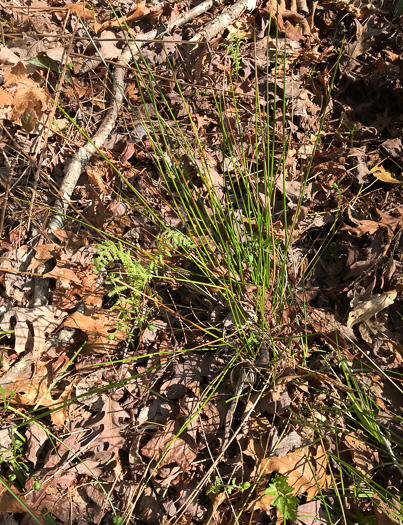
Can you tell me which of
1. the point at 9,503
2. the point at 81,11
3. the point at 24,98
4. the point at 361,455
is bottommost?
the point at 361,455

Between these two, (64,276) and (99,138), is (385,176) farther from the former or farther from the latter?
(64,276)

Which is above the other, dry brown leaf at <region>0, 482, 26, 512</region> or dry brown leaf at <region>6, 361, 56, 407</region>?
dry brown leaf at <region>6, 361, 56, 407</region>

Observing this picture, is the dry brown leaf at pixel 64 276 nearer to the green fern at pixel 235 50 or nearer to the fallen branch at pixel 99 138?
the fallen branch at pixel 99 138

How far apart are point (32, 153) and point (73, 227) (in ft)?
1.64

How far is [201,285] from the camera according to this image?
1.82 meters

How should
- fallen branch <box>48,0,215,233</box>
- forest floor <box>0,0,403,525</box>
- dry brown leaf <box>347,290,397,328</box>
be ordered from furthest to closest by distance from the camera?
fallen branch <box>48,0,215,233</box>
dry brown leaf <box>347,290,397,328</box>
forest floor <box>0,0,403,525</box>

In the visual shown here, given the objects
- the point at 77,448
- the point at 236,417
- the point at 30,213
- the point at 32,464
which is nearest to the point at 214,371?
the point at 236,417

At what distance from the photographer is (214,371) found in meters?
1.67

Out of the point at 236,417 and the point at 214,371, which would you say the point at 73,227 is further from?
the point at 236,417

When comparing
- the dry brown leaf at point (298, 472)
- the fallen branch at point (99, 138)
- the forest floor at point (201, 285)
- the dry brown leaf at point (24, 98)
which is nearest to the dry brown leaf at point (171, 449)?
the forest floor at point (201, 285)

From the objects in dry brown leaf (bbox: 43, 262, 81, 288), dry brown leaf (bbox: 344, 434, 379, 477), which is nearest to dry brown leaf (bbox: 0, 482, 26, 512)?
dry brown leaf (bbox: 43, 262, 81, 288)

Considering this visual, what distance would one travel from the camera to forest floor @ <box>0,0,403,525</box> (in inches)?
56.4

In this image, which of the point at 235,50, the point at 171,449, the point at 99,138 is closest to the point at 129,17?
the point at 235,50

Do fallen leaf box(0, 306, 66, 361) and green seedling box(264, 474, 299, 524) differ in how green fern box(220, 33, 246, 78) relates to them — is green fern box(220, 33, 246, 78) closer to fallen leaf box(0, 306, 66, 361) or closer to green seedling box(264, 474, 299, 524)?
fallen leaf box(0, 306, 66, 361)
